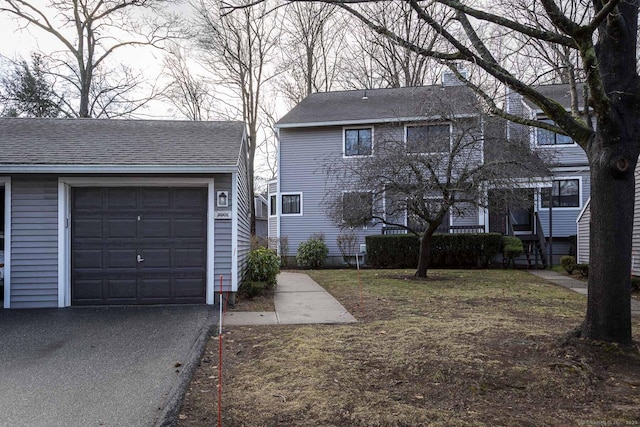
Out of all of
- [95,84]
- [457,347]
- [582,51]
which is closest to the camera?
[582,51]

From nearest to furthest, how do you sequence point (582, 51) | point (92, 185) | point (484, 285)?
point (582, 51)
point (92, 185)
point (484, 285)

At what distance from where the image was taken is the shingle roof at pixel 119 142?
8531 mm

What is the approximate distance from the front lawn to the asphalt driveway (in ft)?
1.16

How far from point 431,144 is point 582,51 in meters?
7.20

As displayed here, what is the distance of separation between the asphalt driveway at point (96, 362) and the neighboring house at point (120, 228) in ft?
1.68

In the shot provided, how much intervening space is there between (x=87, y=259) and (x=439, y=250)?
1241 cm

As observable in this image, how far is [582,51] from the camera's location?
5.11 metres

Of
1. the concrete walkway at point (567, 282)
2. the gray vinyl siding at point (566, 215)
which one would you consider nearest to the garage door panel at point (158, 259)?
the concrete walkway at point (567, 282)

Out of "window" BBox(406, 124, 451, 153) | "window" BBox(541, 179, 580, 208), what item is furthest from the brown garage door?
"window" BBox(541, 179, 580, 208)

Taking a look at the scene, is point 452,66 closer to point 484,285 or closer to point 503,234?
point 484,285

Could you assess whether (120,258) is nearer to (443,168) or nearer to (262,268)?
(262,268)

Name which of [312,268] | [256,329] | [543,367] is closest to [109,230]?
[256,329]

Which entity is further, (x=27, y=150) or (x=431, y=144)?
(x=431, y=144)

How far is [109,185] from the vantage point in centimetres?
874
